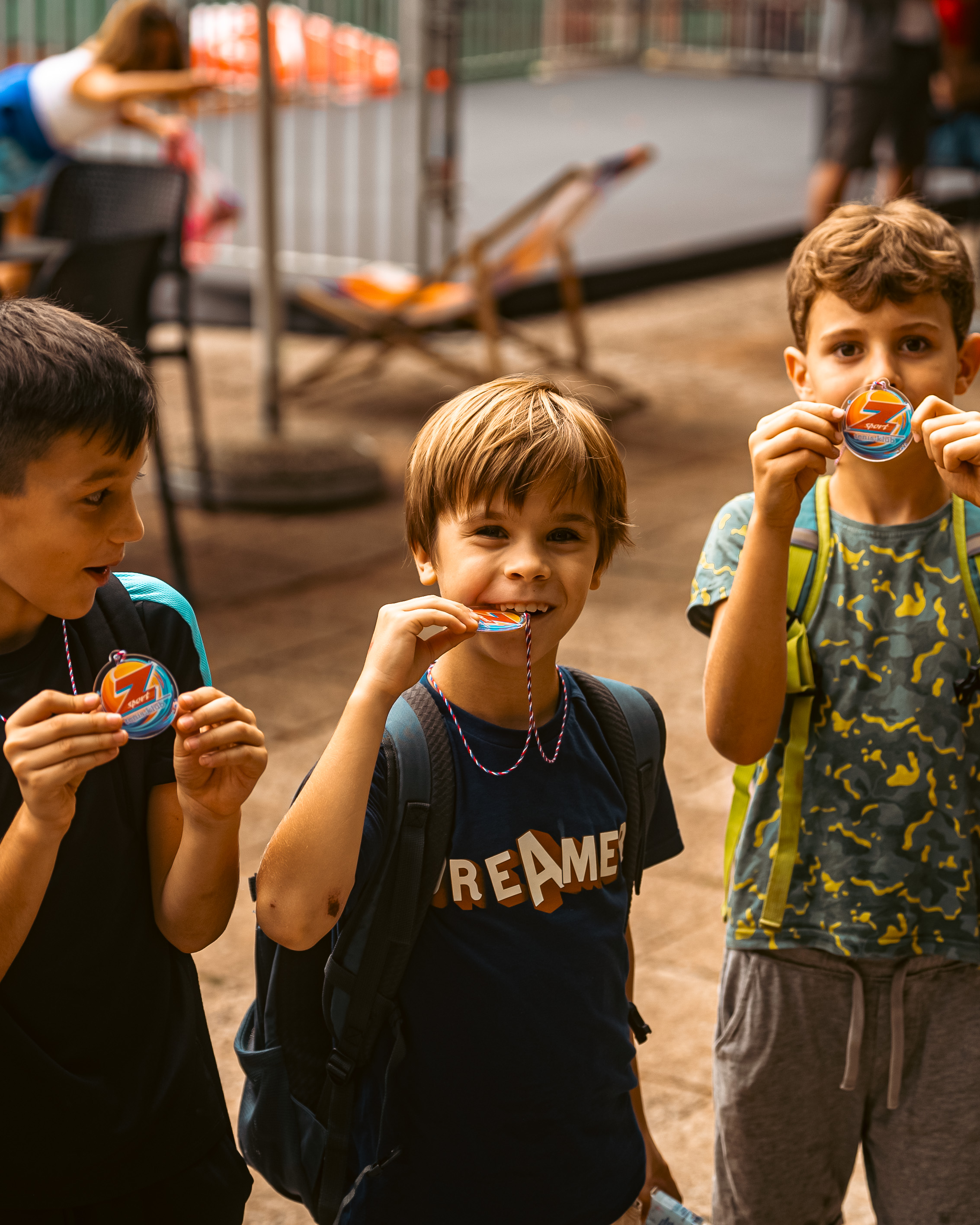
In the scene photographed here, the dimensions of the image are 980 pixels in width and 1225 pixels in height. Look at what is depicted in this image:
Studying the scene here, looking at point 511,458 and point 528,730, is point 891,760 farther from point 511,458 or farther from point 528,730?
point 511,458

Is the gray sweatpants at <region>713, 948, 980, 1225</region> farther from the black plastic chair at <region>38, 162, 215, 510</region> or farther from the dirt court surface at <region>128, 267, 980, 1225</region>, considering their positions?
the black plastic chair at <region>38, 162, 215, 510</region>

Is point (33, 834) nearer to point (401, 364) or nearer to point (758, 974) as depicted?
point (758, 974)

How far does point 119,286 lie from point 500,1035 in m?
3.86

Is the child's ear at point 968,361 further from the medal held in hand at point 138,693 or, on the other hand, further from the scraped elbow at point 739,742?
the medal held in hand at point 138,693

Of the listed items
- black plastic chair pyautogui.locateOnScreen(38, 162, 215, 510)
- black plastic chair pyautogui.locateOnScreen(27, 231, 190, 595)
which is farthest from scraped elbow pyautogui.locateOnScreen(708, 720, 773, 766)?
black plastic chair pyautogui.locateOnScreen(38, 162, 215, 510)

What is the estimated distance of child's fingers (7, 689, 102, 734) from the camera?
1.46 meters

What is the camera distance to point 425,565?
192cm

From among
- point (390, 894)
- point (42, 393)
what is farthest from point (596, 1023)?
point (42, 393)

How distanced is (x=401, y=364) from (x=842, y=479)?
738 centimetres

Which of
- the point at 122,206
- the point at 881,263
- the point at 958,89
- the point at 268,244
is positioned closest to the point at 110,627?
the point at 881,263

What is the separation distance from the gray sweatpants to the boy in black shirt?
72cm

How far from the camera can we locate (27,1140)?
1.70 metres

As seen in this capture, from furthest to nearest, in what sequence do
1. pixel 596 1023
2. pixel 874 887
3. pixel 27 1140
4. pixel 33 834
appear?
1. pixel 874 887
2. pixel 596 1023
3. pixel 27 1140
4. pixel 33 834

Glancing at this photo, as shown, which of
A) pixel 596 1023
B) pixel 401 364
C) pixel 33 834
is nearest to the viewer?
pixel 33 834
